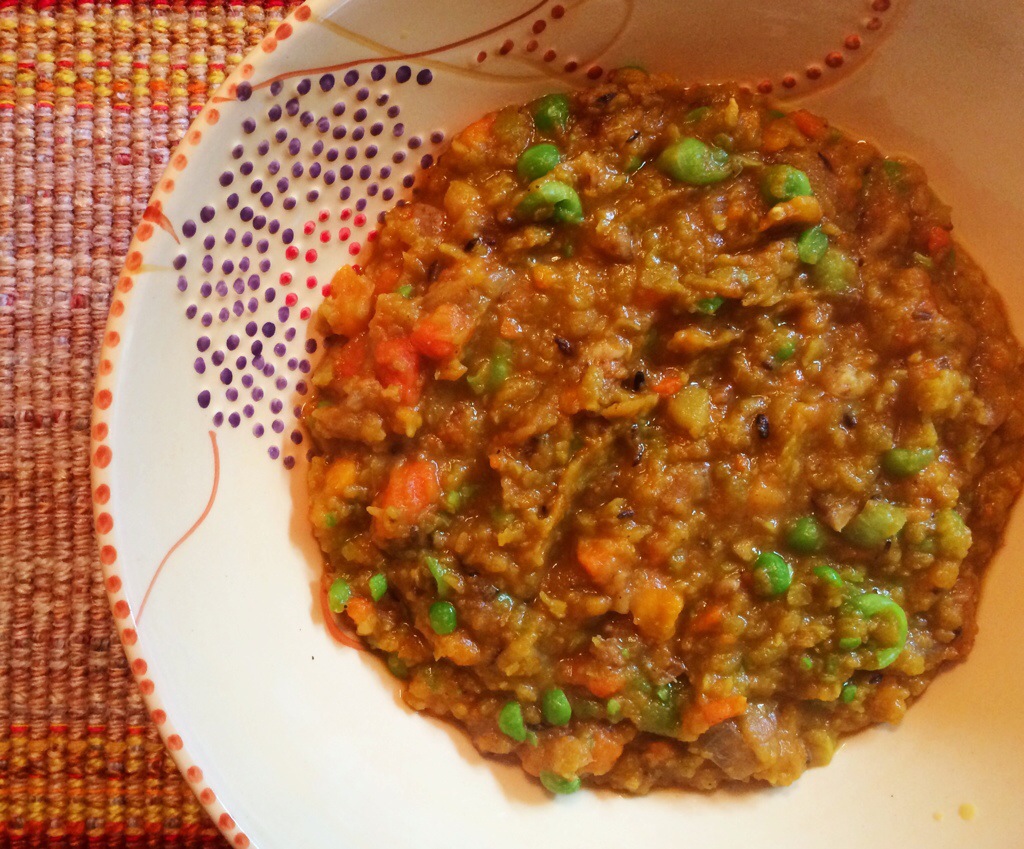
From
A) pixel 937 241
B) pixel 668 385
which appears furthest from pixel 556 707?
pixel 937 241

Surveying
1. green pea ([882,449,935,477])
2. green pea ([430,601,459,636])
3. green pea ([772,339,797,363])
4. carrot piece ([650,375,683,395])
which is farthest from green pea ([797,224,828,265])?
green pea ([430,601,459,636])

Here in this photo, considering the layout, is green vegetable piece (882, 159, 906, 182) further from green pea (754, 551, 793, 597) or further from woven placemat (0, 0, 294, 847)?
woven placemat (0, 0, 294, 847)

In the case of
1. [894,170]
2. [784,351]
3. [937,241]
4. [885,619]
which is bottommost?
[885,619]

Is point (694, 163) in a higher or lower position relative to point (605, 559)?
higher

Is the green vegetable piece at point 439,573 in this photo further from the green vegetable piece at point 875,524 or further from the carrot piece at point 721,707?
the green vegetable piece at point 875,524

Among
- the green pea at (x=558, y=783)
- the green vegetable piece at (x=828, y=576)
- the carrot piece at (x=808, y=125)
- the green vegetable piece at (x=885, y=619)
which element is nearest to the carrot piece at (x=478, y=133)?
the carrot piece at (x=808, y=125)

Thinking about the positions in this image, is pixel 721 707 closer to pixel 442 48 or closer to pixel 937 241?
pixel 937 241

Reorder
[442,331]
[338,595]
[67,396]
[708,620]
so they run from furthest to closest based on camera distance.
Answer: [67,396] < [338,595] < [708,620] < [442,331]
